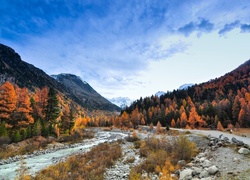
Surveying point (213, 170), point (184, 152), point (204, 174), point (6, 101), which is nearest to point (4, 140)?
point (6, 101)

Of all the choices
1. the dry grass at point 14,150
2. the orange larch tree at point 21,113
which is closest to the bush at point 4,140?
the dry grass at point 14,150

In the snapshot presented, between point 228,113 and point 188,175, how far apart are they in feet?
224

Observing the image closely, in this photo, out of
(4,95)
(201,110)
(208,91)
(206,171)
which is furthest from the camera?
(208,91)

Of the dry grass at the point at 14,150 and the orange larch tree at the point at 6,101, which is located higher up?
the orange larch tree at the point at 6,101

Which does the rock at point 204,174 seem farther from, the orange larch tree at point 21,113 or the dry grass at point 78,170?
the orange larch tree at point 21,113

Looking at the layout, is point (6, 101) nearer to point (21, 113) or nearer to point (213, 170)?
point (21, 113)

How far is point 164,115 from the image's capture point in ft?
312

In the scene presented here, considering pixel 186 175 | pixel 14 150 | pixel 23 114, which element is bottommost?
pixel 14 150

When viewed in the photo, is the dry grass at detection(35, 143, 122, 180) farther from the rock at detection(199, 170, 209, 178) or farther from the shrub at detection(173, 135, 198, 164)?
the rock at detection(199, 170, 209, 178)

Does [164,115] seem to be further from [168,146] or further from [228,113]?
[168,146]

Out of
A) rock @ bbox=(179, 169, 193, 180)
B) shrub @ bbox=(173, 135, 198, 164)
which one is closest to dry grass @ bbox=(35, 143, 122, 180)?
rock @ bbox=(179, 169, 193, 180)

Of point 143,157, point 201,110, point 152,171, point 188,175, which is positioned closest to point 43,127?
point 143,157

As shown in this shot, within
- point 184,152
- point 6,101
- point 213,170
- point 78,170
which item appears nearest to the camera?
point 213,170

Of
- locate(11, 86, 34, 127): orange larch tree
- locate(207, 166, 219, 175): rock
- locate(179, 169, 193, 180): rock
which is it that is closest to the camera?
locate(207, 166, 219, 175): rock
